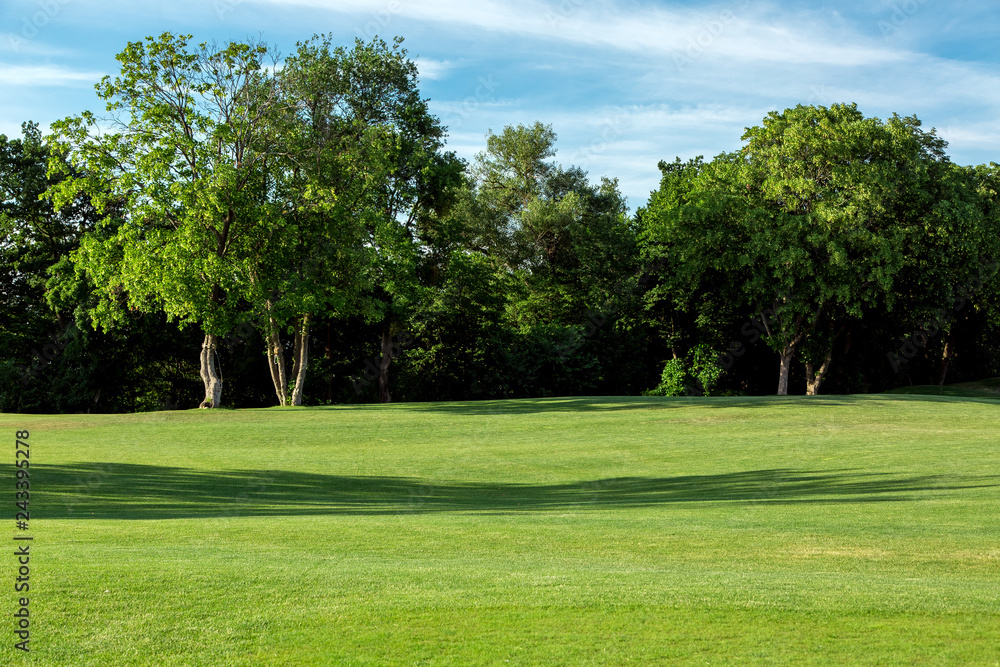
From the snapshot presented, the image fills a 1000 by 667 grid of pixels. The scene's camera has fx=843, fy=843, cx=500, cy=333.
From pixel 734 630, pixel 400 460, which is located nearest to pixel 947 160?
pixel 400 460

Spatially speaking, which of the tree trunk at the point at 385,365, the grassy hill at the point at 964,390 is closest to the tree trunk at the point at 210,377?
the tree trunk at the point at 385,365

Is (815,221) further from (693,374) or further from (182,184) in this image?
(182,184)

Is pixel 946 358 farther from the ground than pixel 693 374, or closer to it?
farther from the ground

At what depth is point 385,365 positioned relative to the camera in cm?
4981

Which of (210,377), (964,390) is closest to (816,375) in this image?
(964,390)

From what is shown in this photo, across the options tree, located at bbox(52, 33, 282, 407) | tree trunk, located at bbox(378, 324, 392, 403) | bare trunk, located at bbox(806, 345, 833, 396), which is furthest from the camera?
tree trunk, located at bbox(378, 324, 392, 403)

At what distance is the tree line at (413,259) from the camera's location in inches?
1310

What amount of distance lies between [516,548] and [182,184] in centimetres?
2593

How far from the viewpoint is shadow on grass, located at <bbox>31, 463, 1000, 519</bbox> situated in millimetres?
15609

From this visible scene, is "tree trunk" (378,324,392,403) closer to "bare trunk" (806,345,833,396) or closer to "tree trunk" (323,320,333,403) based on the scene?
"tree trunk" (323,320,333,403)

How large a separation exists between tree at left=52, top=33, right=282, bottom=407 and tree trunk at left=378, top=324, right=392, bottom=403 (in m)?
16.0

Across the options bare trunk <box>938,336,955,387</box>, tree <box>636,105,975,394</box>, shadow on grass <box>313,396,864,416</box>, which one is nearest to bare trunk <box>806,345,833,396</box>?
tree <box>636,105,975,394</box>

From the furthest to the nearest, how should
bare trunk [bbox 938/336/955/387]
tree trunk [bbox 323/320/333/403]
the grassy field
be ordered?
bare trunk [bbox 938/336/955/387]
tree trunk [bbox 323/320/333/403]
the grassy field

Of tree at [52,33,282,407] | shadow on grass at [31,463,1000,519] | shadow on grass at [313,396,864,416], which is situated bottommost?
shadow on grass at [31,463,1000,519]
